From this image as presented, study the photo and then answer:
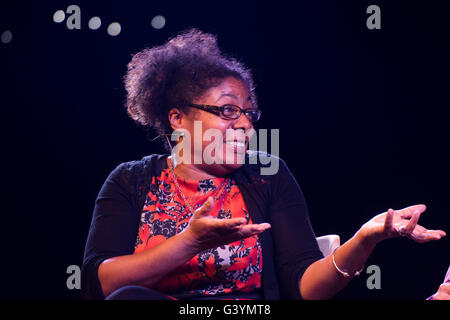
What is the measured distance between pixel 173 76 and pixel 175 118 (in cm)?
18

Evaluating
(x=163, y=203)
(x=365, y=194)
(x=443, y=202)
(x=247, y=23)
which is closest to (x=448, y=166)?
(x=443, y=202)

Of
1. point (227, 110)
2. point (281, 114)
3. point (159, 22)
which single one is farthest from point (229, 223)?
point (159, 22)

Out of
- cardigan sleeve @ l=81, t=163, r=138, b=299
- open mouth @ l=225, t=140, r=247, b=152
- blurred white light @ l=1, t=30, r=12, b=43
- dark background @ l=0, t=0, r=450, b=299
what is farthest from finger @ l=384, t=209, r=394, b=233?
blurred white light @ l=1, t=30, r=12, b=43

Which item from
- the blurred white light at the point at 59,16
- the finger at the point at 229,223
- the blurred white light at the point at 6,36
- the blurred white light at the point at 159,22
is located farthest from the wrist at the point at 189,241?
the blurred white light at the point at 6,36

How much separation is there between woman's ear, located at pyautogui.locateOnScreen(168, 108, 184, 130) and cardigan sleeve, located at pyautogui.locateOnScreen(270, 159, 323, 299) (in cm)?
44

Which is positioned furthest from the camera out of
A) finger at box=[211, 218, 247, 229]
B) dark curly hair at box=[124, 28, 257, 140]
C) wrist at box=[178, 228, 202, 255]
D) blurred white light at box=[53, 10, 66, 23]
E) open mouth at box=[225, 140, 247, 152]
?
blurred white light at box=[53, 10, 66, 23]

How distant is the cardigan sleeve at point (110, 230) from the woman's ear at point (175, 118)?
0.27m

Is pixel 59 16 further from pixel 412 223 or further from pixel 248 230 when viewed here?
pixel 412 223

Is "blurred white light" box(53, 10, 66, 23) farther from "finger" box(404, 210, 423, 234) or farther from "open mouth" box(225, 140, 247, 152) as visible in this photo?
"finger" box(404, 210, 423, 234)

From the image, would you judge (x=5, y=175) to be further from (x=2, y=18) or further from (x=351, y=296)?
(x=351, y=296)

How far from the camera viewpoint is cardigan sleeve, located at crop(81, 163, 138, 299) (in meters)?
1.47

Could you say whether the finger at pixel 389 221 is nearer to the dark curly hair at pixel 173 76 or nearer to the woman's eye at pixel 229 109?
the woman's eye at pixel 229 109

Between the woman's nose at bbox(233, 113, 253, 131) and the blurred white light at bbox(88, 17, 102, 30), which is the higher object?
the blurred white light at bbox(88, 17, 102, 30)
